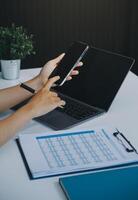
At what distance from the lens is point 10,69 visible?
64.6 inches

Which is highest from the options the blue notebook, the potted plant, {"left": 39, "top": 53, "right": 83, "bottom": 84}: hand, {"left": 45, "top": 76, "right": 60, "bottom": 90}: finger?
the potted plant

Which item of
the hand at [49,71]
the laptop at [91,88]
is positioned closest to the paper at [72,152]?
the laptop at [91,88]

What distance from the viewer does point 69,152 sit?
3.25 feet

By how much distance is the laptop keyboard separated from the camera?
1235mm

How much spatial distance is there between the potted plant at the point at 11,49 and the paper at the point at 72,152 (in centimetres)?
63

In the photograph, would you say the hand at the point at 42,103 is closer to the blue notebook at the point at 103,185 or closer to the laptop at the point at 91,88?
the laptop at the point at 91,88

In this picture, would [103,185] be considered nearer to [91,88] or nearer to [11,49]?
[91,88]

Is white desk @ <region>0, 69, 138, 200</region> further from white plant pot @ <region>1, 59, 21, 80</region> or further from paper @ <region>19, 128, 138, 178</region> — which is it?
white plant pot @ <region>1, 59, 21, 80</region>

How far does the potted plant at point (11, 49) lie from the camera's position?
1.64 m

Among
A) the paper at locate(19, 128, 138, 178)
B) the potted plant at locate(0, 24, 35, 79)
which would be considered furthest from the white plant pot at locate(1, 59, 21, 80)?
the paper at locate(19, 128, 138, 178)

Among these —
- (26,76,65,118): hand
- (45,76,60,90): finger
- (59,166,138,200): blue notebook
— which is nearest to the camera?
(59,166,138,200): blue notebook

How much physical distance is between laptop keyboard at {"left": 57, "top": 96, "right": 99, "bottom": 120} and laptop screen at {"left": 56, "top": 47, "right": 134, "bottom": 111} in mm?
42

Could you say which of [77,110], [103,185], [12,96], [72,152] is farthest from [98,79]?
[103,185]

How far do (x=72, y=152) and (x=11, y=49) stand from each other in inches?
31.5
